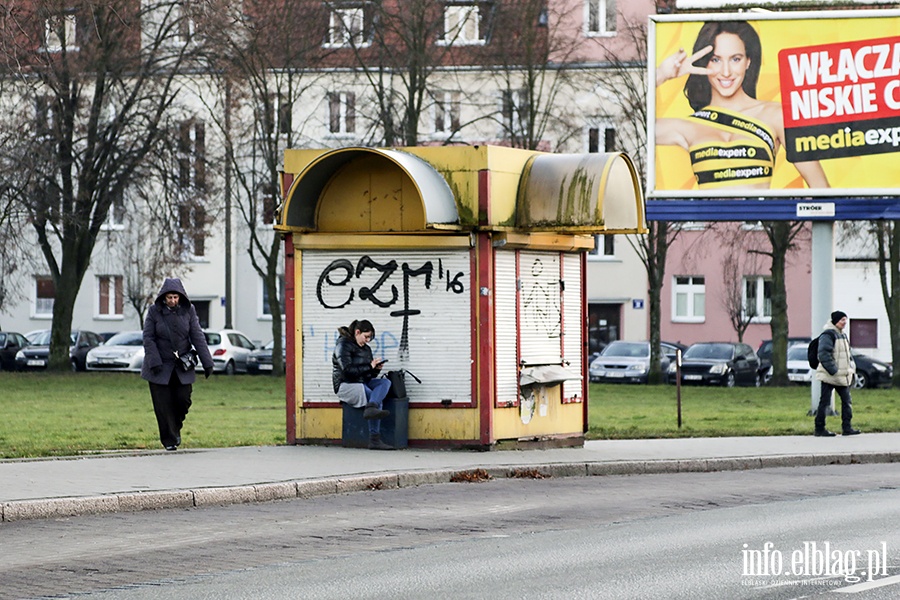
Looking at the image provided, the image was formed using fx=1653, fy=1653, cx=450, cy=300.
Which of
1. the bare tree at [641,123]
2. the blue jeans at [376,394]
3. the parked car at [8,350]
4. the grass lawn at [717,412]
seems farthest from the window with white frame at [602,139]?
the blue jeans at [376,394]

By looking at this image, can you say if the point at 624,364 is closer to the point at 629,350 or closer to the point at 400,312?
the point at 629,350

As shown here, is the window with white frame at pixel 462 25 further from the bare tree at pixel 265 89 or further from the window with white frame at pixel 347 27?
the bare tree at pixel 265 89

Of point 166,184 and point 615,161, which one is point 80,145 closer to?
point 166,184

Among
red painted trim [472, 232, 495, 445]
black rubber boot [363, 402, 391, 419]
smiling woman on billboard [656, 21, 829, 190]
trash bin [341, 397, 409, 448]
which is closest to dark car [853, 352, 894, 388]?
smiling woman on billboard [656, 21, 829, 190]

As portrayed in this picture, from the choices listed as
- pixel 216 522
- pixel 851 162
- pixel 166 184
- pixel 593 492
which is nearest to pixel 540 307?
pixel 593 492

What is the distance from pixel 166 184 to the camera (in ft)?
130

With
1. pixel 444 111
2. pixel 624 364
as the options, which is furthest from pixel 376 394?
pixel 624 364

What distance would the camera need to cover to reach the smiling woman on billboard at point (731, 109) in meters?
26.6

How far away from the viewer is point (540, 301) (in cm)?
1895

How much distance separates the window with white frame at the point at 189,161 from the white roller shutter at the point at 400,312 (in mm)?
21716

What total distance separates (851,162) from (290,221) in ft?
39.6

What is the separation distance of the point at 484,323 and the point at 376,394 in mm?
1414

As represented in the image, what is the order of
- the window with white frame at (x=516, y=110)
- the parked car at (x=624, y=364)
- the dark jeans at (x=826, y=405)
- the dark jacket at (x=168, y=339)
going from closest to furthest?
the dark jacket at (x=168, y=339)
the dark jeans at (x=826, y=405)
the window with white frame at (x=516, y=110)
the parked car at (x=624, y=364)

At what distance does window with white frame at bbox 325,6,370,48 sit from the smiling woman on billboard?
17124 mm
